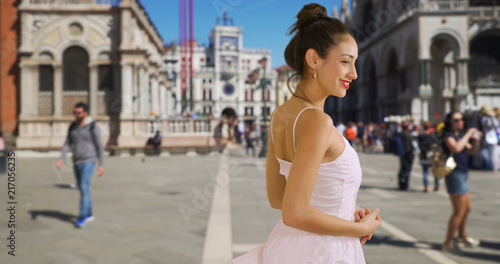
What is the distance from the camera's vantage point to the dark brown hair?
1221 millimetres

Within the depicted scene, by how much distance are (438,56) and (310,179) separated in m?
27.6

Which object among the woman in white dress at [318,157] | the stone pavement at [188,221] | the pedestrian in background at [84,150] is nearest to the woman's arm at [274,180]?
the woman in white dress at [318,157]

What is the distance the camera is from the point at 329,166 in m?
1.22

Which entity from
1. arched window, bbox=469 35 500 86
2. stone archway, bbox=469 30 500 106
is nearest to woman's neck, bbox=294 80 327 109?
stone archway, bbox=469 30 500 106

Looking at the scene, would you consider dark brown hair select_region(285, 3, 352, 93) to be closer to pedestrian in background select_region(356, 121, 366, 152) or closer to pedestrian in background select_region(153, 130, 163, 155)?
pedestrian in background select_region(153, 130, 163, 155)

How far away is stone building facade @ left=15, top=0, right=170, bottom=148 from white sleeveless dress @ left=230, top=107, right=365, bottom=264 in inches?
742

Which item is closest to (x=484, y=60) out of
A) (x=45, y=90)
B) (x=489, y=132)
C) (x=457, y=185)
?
(x=489, y=132)

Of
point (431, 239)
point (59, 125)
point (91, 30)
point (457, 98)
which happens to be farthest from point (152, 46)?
point (431, 239)

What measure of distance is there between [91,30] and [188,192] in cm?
1511

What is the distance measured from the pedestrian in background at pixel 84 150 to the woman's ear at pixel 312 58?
16.8 ft

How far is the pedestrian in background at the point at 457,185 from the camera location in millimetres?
4609

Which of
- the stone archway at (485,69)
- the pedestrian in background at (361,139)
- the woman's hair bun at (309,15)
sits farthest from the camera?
the stone archway at (485,69)

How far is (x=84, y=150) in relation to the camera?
5789 millimetres

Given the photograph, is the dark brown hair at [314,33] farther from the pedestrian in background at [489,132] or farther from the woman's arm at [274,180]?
the pedestrian in background at [489,132]
